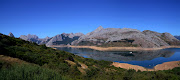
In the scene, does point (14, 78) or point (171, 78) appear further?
point (171, 78)

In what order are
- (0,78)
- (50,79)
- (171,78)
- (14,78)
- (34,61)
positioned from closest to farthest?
1. (0,78)
2. (14,78)
3. (50,79)
4. (171,78)
5. (34,61)

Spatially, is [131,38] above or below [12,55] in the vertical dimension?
above

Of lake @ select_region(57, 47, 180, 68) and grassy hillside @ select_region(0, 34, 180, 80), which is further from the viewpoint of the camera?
lake @ select_region(57, 47, 180, 68)

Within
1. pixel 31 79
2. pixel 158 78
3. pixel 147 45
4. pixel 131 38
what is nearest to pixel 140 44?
pixel 147 45

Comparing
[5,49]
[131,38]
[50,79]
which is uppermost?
[131,38]

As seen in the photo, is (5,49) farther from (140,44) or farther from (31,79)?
(140,44)

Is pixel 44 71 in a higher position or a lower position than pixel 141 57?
higher

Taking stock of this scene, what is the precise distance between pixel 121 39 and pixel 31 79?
175 m

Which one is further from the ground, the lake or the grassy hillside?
the grassy hillside

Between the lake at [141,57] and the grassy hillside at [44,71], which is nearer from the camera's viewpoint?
the grassy hillside at [44,71]

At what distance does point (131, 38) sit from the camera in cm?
16788

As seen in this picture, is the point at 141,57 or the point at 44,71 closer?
the point at 44,71

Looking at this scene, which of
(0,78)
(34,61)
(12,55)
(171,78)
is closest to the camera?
(0,78)

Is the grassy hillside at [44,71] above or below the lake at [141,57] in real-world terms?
above
